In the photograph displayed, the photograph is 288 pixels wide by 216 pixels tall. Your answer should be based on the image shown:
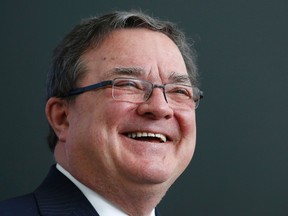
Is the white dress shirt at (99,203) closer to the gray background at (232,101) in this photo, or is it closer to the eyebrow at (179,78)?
the eyebrow at (179,78)

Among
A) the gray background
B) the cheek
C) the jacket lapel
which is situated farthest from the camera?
the gray background

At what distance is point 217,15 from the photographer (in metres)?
2.39

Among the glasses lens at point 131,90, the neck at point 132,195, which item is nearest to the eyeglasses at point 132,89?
the glasses lens at point 131,90

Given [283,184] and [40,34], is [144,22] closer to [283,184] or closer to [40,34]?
[40,34]

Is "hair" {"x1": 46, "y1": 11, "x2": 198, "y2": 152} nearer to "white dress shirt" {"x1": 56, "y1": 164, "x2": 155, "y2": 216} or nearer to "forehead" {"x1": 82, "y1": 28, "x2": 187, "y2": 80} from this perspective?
"forehead" {"x1": 82, "y1": 28, "x2": 187, "y2": 80}

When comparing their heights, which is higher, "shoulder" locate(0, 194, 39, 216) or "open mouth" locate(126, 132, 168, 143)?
"open mouth" locate(126, 132, 168, 143)

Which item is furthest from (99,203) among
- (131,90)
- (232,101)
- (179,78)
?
(232,101)

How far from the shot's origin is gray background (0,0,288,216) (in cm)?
235

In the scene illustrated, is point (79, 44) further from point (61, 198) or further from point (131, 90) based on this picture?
point (61, 198)

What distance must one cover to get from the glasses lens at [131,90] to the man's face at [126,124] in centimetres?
2

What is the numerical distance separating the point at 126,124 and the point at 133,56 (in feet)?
0.68

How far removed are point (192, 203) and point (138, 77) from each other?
36.4 inches

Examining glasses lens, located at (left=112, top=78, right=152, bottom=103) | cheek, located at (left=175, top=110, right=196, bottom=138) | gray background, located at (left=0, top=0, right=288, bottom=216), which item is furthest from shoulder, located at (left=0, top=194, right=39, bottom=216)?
gray background, located at (left=0, top=0, right=288, bottom=216)

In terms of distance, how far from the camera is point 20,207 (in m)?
1.55
